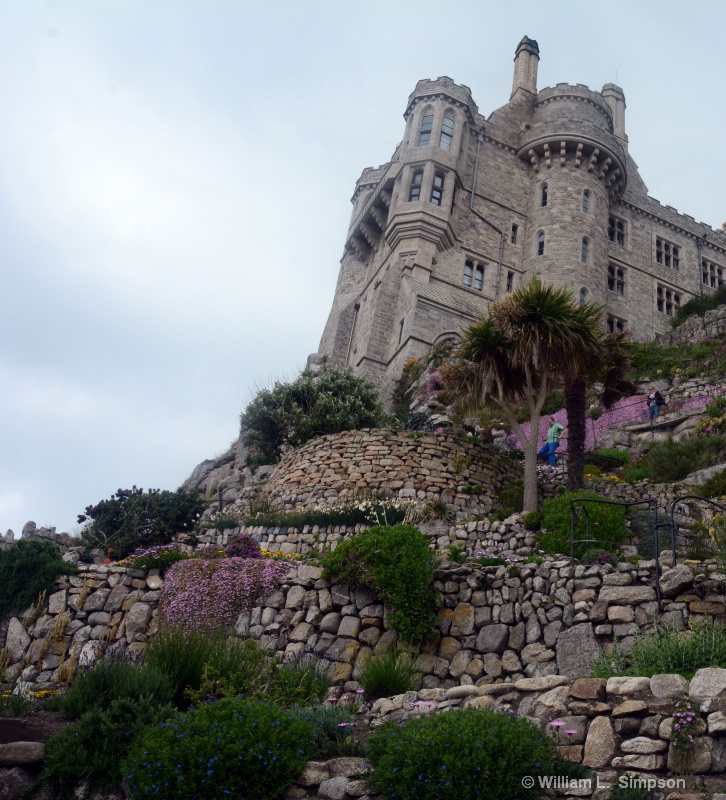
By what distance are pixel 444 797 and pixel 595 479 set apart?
40.0 feet

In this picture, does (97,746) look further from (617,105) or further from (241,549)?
(617,105)

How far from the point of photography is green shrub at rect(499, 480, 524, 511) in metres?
16.9

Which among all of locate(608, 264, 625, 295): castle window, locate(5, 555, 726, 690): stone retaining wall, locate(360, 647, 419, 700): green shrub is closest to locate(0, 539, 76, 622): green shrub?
locate(5, 555, 726, 690): stone retaining wall

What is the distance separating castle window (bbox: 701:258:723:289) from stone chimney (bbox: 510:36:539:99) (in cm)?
1334

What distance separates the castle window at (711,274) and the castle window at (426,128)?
17.5 meters

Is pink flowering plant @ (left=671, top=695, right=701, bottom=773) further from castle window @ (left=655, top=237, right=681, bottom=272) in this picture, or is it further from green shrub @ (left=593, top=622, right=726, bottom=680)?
castle window @ (left=655, top=237, right=681, bottom=272)

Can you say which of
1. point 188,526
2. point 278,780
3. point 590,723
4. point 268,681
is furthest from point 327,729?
point 188,526

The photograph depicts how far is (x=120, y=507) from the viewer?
1750 centimetres

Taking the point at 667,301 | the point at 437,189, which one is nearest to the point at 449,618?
the point at 437,189

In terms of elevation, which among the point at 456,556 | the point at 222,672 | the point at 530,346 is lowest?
the point at 222,672

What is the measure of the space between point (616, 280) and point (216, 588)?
3246cm

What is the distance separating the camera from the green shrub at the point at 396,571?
10539mm

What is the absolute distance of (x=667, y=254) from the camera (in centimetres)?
4275

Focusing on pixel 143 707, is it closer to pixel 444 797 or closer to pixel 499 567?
pixel 444 797
